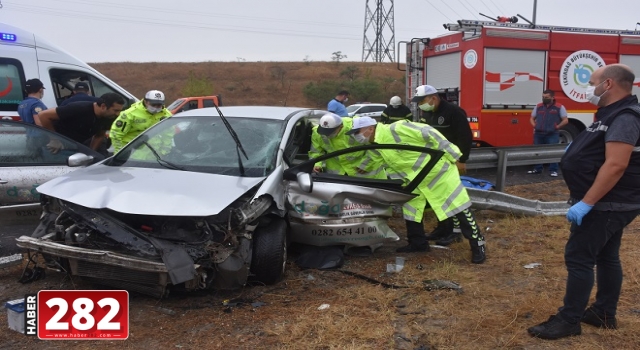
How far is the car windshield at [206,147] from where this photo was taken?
4223 millimetres

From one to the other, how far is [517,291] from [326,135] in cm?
241

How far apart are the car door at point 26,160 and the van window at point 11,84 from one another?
A: 287cm

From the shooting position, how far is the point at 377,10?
167 ft

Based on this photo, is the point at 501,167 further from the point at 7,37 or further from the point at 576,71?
the point at 7,37

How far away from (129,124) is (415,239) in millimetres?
3432

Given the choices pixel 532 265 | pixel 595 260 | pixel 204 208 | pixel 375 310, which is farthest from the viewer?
pixel 532 265

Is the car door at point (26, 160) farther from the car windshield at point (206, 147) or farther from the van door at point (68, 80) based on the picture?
the van door at point (68, 80)

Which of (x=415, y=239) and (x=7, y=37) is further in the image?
(x=7, y=37)

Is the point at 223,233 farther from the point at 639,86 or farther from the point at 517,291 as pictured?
the point at 639,86

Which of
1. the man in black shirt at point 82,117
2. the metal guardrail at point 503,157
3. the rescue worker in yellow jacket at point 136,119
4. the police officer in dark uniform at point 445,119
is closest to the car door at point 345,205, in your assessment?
the police officer in dark uniform at point 445,119

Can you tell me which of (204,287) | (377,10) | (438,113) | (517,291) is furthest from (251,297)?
(377,10)

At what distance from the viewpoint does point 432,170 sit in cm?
471

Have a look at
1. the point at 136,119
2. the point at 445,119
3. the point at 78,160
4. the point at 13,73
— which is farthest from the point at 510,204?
the point at 13,73

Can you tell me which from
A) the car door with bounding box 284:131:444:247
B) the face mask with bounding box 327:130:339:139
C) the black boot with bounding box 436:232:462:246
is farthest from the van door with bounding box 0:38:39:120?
the black boot with bounding box 436:232:462:246
